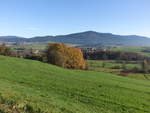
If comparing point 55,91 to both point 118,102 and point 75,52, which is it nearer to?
point 118,102

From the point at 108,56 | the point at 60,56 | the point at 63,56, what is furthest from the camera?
the point at 108,56

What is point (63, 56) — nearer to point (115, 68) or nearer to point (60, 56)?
point (60, 56)

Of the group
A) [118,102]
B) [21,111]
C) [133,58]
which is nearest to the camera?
[21,111]

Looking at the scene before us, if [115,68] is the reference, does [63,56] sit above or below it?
above

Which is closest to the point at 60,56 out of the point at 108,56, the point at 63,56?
the point at 63,56

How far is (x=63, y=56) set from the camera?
71.2m

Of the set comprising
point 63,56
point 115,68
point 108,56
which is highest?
point 63,56

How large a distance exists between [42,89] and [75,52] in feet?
191

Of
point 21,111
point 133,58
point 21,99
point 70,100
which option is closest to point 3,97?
point 21,99

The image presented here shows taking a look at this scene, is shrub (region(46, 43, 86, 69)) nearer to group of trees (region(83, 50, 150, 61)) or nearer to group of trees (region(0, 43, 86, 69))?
group of trees (region(0, 43, 86, 69))

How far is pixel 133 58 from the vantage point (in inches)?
5728

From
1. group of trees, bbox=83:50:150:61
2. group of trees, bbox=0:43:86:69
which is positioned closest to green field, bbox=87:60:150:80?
group of trees, bbox=0:43:86:69

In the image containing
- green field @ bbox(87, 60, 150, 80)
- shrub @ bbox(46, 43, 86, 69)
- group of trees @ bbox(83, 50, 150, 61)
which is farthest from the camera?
group of trees @ bbox(83, 50, 150, 61)

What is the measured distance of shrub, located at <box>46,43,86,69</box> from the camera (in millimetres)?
68875
